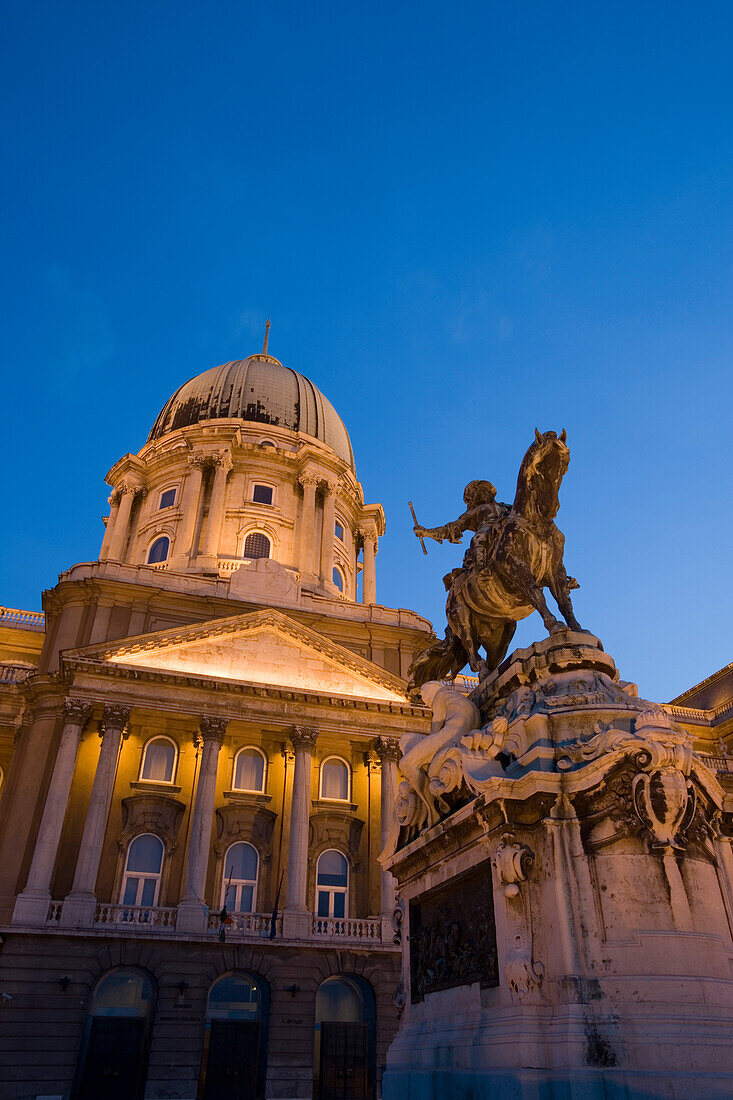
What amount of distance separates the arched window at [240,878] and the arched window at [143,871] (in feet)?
7.70

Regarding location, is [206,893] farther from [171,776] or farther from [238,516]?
[238,516]

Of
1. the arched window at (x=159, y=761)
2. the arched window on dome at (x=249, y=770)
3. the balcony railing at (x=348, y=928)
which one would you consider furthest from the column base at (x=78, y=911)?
the balcony railing at (x=348, y=928)

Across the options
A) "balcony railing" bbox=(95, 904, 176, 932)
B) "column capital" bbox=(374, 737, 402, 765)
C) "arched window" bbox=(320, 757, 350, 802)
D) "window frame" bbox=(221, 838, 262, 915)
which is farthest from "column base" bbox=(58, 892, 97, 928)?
"column capital" bbox=(374, 737, 402, 765)

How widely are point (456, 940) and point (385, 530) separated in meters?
48.7

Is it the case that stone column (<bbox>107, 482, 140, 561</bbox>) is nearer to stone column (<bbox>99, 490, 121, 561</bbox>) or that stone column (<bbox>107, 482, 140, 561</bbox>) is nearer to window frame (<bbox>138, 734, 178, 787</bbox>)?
stone column (<bbox>99, 490, 121, 561</bbox>)

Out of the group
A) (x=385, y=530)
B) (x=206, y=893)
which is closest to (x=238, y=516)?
(x=385, y=530)

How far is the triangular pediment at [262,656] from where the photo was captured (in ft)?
104

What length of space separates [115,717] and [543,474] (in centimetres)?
2491

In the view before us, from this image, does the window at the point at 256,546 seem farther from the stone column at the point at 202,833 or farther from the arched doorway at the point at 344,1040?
the arched doorway at the point at 344,1040

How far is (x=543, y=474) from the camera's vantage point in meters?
8.19

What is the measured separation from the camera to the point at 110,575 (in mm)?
36875

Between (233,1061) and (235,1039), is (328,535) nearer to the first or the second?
(235,1039)

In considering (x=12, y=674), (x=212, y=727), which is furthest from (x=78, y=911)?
(x=12, y=674)

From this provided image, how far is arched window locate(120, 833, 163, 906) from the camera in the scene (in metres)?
28.7
